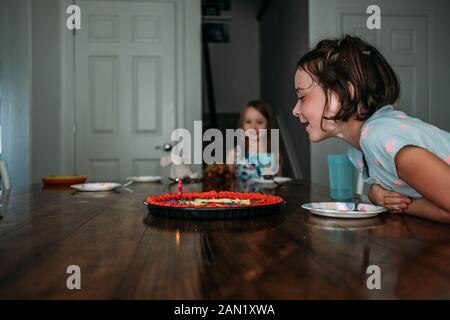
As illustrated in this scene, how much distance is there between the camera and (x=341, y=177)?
1363 mm

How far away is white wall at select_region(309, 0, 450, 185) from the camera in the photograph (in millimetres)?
3752

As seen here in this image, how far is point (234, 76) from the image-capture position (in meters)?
7.06

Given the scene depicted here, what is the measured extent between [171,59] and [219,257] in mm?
3584

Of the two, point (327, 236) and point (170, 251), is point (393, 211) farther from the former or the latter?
point (170, 251)

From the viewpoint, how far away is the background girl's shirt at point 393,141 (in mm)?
984

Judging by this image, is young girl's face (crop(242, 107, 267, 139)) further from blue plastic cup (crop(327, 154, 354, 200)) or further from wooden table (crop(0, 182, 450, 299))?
wooden table (crop(0, 182, 450, 299))

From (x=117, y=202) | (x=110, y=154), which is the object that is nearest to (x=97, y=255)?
(x=117, y=202)

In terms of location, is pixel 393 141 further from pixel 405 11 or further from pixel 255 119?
pixel 405 11

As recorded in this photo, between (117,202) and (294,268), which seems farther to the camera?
(117,202)

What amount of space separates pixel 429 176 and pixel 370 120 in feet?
0.86

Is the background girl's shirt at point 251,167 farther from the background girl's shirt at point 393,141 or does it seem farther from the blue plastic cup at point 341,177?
the background girl's shirt at point 393,141

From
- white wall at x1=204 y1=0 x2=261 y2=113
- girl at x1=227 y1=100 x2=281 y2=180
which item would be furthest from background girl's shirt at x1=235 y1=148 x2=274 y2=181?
white wall at x1=204 y1=0 x2=261 y2=113

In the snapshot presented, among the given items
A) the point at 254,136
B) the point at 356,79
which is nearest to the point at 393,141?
the point at 356,79

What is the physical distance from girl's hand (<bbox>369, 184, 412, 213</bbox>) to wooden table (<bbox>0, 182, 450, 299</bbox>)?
0.09m
